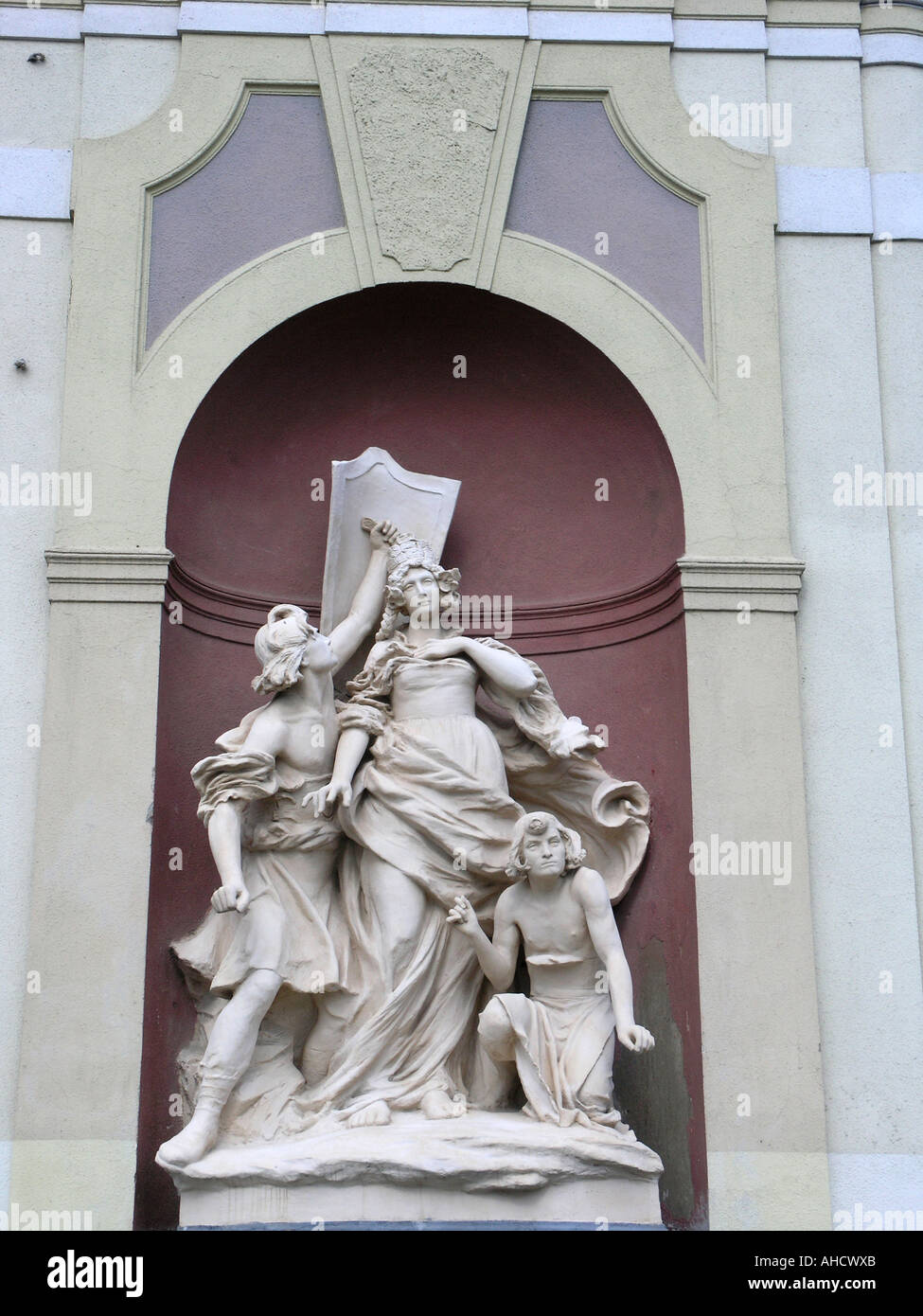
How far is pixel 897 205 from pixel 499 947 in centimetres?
331

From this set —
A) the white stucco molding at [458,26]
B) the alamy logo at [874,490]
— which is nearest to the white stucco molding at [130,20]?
the white stucco molding at [458,26]

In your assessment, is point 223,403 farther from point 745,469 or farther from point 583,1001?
point 583,1001

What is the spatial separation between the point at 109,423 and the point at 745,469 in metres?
2.36

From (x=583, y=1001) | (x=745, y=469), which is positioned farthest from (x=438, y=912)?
(x=745, y=469)

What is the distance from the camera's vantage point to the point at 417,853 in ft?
19.9

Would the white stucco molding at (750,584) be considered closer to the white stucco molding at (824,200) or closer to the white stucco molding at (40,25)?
the white stucco molding at (824,200)

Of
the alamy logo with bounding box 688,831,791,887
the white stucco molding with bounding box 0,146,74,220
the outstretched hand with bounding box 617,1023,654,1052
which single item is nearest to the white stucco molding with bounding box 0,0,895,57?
the white stucco molding with bounding box 0,146,74,220

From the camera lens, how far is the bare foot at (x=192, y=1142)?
5.47 metres

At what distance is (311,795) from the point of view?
6020 mm

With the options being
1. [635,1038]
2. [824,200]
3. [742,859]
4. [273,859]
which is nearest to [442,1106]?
[635,1038]

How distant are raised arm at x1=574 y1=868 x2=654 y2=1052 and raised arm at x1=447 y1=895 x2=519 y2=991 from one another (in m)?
0.26

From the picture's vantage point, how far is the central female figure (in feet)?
19.3
